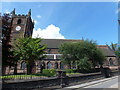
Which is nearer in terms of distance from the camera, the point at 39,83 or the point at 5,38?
the point at 5,38

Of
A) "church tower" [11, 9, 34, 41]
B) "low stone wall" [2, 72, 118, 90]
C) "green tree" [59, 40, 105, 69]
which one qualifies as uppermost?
"church tower" [11, 9, 34, 41]

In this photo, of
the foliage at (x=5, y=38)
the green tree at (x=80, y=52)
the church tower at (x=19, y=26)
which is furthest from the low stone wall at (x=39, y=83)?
the church tower at (x=19, y=26)

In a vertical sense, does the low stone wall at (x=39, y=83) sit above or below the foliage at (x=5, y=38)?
below

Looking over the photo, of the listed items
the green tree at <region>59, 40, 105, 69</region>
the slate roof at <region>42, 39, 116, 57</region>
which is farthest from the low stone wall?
the slate roof at <region>42, 39, 116, 57</region>

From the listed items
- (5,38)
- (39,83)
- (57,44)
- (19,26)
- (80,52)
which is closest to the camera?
(5,38)

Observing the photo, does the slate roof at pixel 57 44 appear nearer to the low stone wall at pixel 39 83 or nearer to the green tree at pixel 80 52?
the green tree at pixel 80 52

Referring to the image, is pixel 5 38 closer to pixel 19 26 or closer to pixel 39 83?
pixel 39 83

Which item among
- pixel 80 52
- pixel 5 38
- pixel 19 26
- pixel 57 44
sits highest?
pixel 19 26

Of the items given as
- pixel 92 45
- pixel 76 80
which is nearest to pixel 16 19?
pixel 92 45

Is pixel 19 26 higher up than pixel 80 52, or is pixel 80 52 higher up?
pixel 19 26

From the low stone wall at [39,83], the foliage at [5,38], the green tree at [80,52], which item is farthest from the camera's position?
the green tree at [80,52]

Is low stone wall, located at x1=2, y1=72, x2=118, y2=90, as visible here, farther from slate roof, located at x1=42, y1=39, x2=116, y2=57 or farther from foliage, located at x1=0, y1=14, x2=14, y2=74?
slate roof, located at x1=42, y1=39, x2=116, y2=57

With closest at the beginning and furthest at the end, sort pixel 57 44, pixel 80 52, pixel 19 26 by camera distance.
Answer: pixel 80 52, pixel 19 26, pixel 57 44

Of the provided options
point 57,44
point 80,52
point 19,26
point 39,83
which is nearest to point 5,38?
point 39,83
